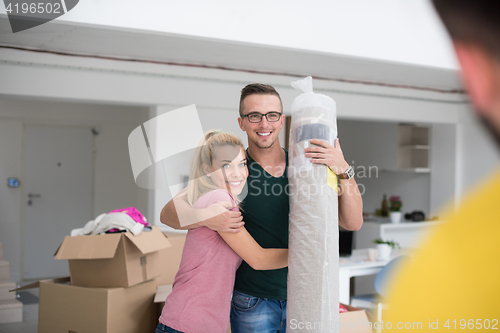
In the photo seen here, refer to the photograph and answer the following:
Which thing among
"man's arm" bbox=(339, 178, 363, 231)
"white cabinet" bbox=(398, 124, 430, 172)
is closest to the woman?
"man's arm" bbox=(339, 178, 363, 231)

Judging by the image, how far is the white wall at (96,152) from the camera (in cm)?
571

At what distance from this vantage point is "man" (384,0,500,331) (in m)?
0.19

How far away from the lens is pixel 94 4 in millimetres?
3000

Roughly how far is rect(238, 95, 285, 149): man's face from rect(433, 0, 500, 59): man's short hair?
1.30 metres

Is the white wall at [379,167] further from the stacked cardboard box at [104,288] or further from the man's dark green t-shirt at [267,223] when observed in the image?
the man's dark green t-shirt at [267,223]

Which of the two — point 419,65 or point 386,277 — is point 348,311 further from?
point 419,65

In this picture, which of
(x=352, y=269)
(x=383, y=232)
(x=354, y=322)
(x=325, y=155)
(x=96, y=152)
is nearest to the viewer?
(x=325, y=155)

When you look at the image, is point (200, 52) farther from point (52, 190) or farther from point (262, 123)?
point (52, 190)

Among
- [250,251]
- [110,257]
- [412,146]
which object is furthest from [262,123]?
[412,146]

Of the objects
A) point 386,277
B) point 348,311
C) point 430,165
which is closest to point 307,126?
point 348,311

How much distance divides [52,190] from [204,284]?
5.42m

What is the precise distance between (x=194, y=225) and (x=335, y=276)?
46cm

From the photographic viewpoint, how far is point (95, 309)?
2279 millimetres

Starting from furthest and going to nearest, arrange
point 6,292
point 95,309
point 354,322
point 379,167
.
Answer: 1. point 379,167
2. point 6,292
3. point 95,309
4. point 354,322
